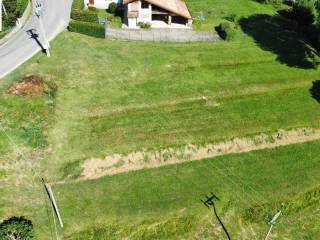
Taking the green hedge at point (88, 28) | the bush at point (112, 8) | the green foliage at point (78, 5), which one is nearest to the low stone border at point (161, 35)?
the green hedge at point (88, 28)

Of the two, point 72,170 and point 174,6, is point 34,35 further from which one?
point 72,170

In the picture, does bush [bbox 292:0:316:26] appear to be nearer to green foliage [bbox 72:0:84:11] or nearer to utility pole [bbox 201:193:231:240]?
green foliage [bbox 72:0:84:11]

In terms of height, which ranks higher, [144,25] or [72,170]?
[144,25]

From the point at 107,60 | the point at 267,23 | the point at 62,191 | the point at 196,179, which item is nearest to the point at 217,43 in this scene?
the point at 267,23

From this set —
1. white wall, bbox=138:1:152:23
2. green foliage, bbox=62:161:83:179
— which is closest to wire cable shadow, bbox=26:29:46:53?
white wall, bbox=138:1:152:23

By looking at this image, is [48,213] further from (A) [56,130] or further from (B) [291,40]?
(B) [291,40]

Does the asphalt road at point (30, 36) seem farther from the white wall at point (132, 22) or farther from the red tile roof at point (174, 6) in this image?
the red tile roof at point (174, 6)

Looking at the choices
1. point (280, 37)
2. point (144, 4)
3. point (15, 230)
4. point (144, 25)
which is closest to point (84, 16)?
point (144, 25)
